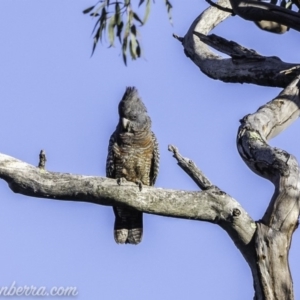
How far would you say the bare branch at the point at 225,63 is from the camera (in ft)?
22.6

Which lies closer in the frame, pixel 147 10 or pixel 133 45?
pixel 147 10

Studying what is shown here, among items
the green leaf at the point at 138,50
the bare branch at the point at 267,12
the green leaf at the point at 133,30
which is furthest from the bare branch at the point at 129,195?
the bare branch at the point at 267,12

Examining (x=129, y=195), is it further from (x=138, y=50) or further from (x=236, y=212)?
(x=138, y=50)

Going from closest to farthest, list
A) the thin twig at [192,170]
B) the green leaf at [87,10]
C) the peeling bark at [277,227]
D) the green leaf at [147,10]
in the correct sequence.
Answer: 1. the peeling bark at [277,227]
2. the thin twig at [192,170]
3. the green leaf at [147,10]
4. the green leaf at [87,10]

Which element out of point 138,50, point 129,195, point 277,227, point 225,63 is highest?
point 225,63

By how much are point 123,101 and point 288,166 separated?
106 inches

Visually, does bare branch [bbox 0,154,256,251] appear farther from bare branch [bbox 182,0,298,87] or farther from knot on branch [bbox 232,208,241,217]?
bare branch [bbox 182,0,298,87]

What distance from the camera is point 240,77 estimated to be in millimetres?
7113

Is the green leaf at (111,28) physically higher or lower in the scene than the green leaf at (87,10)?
lower

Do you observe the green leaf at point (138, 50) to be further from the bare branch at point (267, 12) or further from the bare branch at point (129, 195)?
the bare branch at point (129, 195)

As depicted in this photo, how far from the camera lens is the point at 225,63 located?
7297 mm

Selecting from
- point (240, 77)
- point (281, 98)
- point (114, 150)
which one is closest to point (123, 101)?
point (114, 150)

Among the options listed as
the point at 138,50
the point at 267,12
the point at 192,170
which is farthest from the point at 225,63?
the point at 192,170

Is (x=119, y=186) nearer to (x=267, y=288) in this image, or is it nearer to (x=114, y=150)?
(x=267, y=288)
